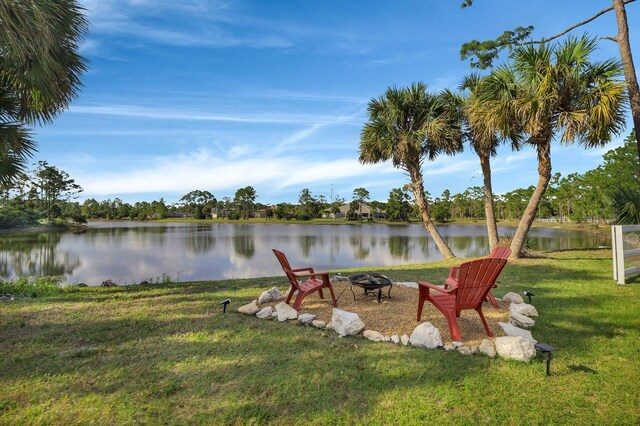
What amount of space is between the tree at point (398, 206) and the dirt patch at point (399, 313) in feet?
212

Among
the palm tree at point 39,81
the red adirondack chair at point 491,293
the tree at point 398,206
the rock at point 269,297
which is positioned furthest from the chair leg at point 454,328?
the tree at point 398,206

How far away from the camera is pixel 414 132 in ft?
37.1

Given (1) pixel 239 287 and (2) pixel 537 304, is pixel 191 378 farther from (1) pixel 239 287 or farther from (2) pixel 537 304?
(2) pixel 537 304

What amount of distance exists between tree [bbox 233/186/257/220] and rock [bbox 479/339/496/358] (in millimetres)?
83699

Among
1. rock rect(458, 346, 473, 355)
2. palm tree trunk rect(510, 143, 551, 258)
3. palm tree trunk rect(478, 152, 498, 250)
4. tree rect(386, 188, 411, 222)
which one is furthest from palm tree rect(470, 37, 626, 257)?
tree rect(386, 188, 411, 222)

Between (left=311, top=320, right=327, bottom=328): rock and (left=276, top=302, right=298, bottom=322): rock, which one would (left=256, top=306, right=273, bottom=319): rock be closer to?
(left=276, top=302, right=298, bottom=322): rock

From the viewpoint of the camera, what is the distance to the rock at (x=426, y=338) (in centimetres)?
330

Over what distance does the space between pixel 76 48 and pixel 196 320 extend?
5601 millimetres

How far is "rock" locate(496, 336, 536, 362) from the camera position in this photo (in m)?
2.99

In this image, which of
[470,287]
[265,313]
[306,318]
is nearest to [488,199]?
[470,287]

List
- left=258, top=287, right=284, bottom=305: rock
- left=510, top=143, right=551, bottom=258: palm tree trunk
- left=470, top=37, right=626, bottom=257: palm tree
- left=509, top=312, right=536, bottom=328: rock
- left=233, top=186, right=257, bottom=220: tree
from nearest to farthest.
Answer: left=509, top=312, right=536, bottom=328: rock, left=258, top=287, right=284, bottom=305: rock, left=470, top=37, right=626, bottom=257: palm tree, left=510, top=143, right=551, bottom=258: palm tree trunk, left=233, top=186, right=257, bottom=220: tree

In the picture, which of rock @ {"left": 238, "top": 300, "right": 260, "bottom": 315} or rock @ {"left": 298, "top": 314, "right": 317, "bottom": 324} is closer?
rock @ {"left": 298, "top": 314, "right": 317, "bottom": 324}

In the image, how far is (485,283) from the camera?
3590 mm

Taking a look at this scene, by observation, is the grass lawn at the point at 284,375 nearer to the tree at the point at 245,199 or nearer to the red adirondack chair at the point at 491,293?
the red adirondack chair at the point at 491,293
